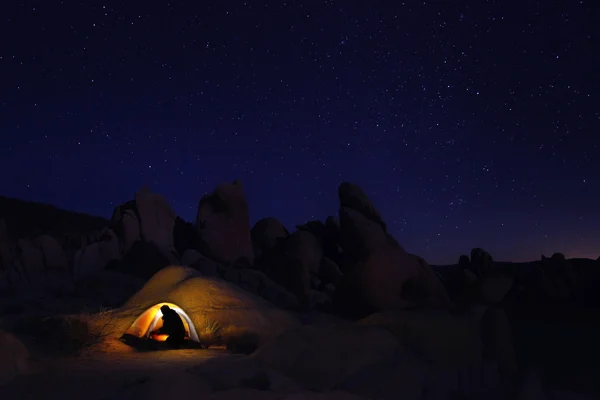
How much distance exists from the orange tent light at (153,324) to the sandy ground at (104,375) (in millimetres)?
953

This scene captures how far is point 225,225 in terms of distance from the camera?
106 ft

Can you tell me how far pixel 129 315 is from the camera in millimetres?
12586

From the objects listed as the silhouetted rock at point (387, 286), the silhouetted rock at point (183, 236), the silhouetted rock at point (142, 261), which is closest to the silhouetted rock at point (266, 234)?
the silhouetted rock at point (183, 236)

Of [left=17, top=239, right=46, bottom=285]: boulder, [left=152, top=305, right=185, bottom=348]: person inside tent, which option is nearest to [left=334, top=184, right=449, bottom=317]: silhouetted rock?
[left=152, top=305, right=185, bottom=348]: person inside tent

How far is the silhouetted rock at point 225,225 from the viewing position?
3155 cm

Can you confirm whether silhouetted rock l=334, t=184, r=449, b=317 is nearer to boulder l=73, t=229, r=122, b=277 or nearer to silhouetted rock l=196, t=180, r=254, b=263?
silhouetted rock l=196, t=180, r=254, b=263

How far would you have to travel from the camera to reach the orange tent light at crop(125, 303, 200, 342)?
12070mm

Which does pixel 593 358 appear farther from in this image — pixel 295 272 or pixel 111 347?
pixel 111 347

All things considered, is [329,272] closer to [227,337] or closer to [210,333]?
[210,333]

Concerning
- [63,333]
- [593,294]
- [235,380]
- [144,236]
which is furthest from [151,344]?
[593,294]

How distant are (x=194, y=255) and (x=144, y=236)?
3.89 m

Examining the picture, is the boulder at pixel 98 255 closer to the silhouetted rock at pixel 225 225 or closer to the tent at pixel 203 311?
the silhouetted rock at pixel 225 225

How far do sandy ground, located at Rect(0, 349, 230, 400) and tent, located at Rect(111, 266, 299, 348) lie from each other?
0.84 metres

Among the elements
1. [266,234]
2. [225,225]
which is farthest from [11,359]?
[266,234]
